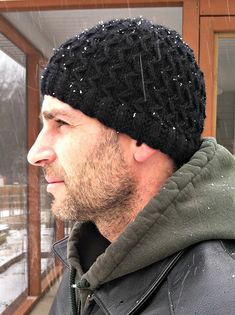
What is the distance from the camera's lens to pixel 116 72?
1.20 metres

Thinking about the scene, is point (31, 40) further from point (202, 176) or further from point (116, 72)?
point (202, 176)

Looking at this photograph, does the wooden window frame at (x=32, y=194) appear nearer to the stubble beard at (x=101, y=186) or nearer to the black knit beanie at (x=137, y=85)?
the black knit beanie at (x=137, y=85)

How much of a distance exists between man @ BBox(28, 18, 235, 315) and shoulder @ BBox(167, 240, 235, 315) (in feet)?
0.13

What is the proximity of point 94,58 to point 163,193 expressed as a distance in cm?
45

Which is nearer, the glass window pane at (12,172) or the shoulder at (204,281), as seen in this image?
the shoulder at (204,281)

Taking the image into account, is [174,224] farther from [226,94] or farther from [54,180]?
[226,94]

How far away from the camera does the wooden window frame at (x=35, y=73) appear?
2.90 m

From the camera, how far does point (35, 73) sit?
420 centimetres

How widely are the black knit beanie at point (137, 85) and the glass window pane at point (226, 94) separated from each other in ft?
6.28

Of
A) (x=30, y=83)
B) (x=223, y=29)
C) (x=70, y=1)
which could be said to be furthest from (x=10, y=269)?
(x=223, y=29)

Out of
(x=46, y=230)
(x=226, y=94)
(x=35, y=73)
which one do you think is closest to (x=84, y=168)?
(x=226, y=94)

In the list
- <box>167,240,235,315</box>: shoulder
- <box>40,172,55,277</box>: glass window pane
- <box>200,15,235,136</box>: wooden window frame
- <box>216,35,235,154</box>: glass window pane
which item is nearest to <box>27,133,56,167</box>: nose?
<box>167,240,235,315</box>: shoulder

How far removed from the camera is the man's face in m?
1.17

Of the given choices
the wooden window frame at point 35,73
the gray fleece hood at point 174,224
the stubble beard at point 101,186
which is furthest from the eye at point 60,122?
the wooden window frame at point 35,73
